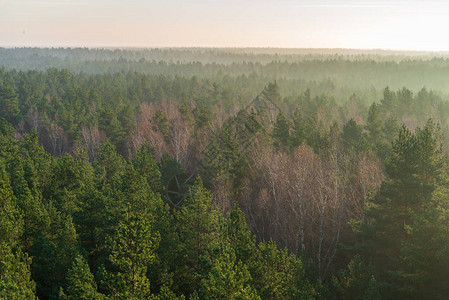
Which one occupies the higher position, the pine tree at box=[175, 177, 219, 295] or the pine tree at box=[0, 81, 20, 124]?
the pine tree at box=[0, 81, 20, 124]

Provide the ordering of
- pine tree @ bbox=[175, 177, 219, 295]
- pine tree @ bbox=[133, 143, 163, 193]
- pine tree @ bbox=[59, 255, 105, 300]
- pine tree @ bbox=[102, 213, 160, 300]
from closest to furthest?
pine tree @ bbox=[59, 255, 105, 300]
pine tree @ bbox=[102, 213, 160, 300]
pine tree @ bbox=[175, 177, 219, 295]
pine tree @ bbox=[133, 143, 163, 193]

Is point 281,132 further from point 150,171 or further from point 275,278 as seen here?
point 275,278

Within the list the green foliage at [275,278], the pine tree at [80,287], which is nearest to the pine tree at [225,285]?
the green foliage at [275,278]

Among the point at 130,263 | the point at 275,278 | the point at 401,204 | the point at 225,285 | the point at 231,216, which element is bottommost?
the point at 275,278

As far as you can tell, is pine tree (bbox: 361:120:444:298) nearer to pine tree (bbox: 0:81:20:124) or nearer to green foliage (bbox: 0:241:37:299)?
green foliage (bbox: 0:241:37:299)

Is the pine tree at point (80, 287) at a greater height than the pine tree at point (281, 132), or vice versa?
the pine tree at point (281, 132)

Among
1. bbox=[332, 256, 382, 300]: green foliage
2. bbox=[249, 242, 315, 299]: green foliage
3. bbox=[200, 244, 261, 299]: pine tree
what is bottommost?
bbox=[332, 256, 382, 300]: green foliage

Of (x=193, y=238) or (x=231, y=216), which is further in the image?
(x=193, y=238)

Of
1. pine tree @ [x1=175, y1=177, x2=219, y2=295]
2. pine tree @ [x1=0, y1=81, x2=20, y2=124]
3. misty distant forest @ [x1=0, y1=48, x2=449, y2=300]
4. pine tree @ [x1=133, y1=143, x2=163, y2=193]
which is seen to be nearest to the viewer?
misty distant forest @ [x1=0, y1=48, x2=449, y2=300]

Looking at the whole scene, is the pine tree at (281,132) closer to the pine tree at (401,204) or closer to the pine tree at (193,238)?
the pine tree at (401,204)

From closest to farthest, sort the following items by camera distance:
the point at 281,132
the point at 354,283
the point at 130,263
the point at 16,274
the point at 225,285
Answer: the point at 225,285 → the point at 130,263 → the point at 16,274 → the point at 354,283 → the point at 281,132


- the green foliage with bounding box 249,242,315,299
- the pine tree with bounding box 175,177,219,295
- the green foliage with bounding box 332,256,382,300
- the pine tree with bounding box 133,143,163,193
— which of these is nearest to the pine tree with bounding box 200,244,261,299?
the green foliage with bounding box 249,242,315,299

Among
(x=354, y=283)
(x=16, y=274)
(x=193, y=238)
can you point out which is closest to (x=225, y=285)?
(x=193, y=238)
